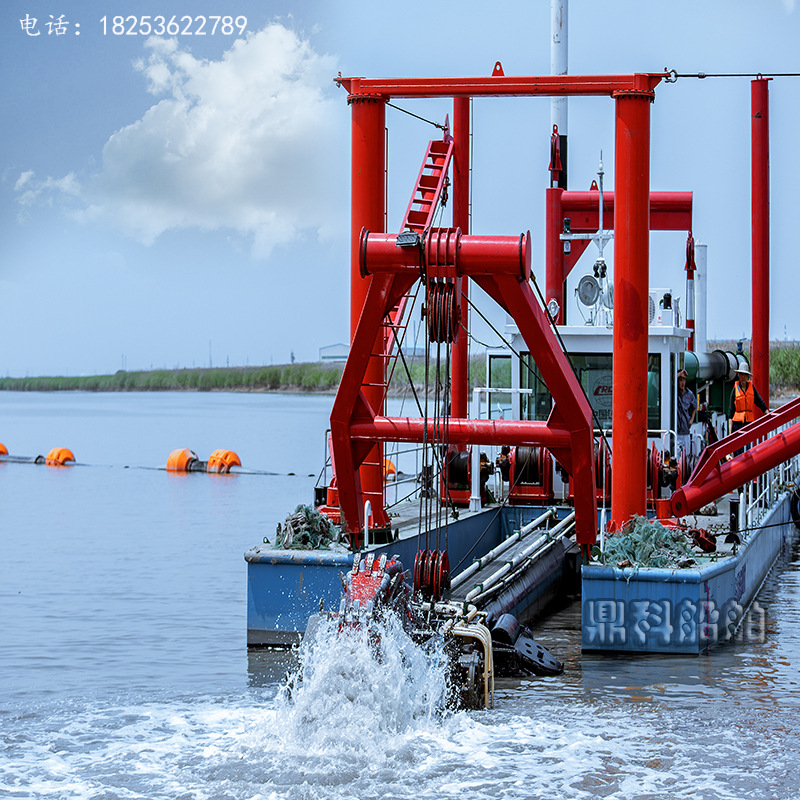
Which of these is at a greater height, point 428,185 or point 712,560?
point 428,185

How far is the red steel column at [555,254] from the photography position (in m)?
20.2

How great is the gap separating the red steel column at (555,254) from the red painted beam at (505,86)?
6.46m

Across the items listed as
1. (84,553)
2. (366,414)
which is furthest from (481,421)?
(84,553)

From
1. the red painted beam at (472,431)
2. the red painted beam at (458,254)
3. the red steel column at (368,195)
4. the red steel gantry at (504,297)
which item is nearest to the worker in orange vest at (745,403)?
the red steel gantry at (504,297)

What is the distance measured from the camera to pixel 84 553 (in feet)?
79.5

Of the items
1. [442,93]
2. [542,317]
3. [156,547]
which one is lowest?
[156,547]

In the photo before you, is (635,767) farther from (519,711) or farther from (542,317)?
(542,317)

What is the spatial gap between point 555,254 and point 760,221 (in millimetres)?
7070

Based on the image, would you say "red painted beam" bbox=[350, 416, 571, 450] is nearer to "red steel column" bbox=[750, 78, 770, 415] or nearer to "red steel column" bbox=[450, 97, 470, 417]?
"red steel column" bbox=[450, 97, 470, 417]

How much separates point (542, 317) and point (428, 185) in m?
2.41

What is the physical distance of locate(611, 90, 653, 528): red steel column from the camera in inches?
530

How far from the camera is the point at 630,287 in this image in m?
13.6

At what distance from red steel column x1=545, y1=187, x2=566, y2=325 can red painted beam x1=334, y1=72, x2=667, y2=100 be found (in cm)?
646

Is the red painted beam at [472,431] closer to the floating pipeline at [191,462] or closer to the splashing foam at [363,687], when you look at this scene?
the splashing foam at [363,687]
